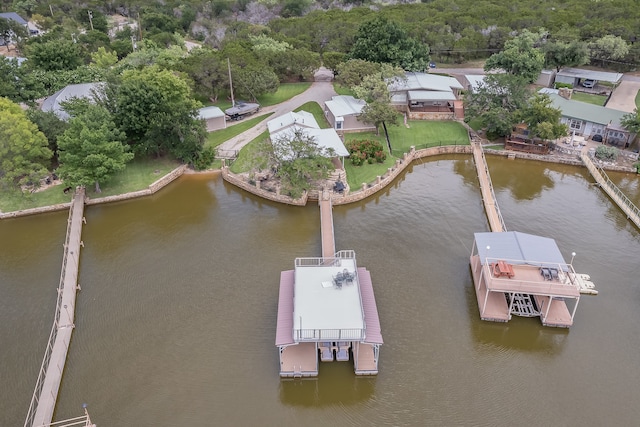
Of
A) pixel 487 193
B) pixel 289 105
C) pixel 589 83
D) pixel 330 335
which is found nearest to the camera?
pixel 330 335

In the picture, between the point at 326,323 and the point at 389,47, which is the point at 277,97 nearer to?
the point at 389,47

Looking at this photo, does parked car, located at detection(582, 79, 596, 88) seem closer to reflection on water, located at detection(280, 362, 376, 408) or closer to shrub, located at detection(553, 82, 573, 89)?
shrub, located at detection(553, 82, 573, 89)

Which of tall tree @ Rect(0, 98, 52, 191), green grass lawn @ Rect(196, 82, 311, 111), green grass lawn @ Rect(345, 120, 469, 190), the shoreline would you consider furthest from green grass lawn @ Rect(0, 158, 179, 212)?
green grass lawn @ Rect(345, 120, 469, 190)

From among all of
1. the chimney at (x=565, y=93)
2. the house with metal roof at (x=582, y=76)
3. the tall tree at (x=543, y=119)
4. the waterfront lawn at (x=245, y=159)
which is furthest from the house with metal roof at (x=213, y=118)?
the house with metal roof at (x=582, y=76)

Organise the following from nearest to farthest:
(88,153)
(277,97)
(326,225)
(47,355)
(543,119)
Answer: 1. (47,355)
2. (326,225)
3. (88,153)
4. (543,119)
5. (277,97)

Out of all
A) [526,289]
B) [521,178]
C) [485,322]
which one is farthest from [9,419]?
[521,178]

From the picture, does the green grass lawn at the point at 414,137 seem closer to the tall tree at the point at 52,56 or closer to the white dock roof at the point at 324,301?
the white dock roof at the point at 324,301

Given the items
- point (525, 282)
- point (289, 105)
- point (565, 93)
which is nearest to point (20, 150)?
point (289, 105)
